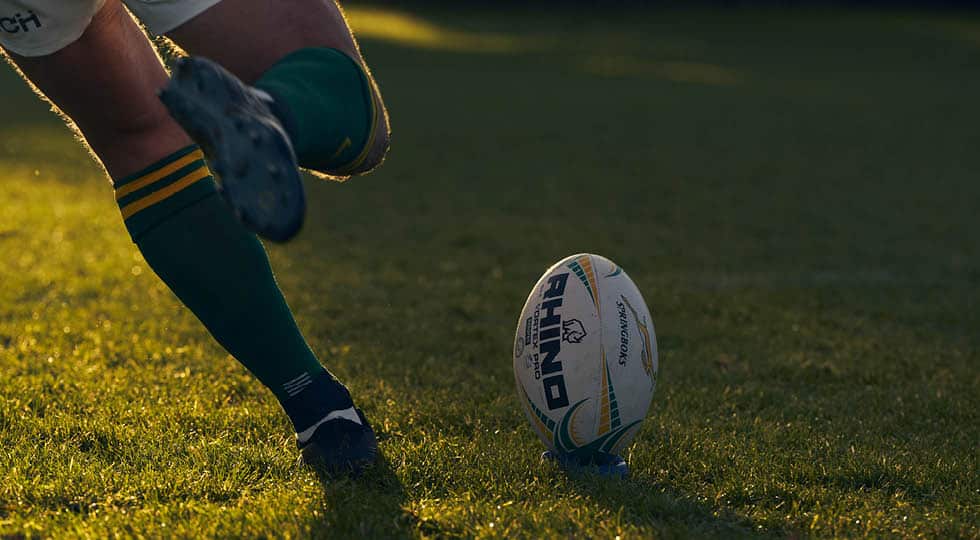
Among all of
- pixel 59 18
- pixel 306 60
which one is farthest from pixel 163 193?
pixel 306 60

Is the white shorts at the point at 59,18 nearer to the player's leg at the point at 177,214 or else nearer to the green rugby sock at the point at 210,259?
the player's leg at the point at 177,214

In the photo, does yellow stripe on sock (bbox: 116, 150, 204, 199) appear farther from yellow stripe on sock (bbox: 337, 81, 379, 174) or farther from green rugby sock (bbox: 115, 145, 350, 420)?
yellow stripe on sock (bbox: 337, 81, 379, 174)

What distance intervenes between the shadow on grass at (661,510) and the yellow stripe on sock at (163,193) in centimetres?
107

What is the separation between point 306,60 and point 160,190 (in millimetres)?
553

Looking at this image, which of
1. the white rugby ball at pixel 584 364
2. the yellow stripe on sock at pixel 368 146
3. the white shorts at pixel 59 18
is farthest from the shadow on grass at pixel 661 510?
the white shorts at pixel 59 18

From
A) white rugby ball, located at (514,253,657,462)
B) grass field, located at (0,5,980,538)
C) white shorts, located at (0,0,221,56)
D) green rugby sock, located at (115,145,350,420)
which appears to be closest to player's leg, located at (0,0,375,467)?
green rugby sock, located at (115,145,350,420)

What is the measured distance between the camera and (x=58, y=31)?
216 centimetres

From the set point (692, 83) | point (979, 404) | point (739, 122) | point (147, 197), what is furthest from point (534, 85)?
point (147, 197)

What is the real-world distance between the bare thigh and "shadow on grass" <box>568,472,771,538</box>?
1.20 metres

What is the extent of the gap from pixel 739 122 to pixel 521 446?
10.8 m

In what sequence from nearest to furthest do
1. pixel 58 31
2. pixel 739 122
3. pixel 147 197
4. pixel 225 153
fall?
pixel 225 153
pixel 58 31
pixel 147 197
pixel 739 122

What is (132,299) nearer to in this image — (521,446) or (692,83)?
(521,446)

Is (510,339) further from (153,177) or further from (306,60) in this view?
(306,60)

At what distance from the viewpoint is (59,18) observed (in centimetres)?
213
